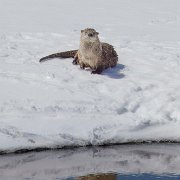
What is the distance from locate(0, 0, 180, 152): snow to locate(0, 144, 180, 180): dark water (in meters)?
0.17

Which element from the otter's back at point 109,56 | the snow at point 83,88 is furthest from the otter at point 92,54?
the snow at point 83,88

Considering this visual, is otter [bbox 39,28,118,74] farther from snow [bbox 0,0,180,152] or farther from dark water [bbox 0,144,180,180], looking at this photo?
dark water [bbox 0,144,180,180]

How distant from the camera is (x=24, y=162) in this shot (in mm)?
6953

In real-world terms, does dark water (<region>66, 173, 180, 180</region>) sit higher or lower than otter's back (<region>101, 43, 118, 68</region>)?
lower

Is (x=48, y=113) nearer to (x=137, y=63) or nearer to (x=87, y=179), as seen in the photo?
(x=87, y=179)

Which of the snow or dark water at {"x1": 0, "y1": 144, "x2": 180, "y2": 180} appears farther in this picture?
the snow

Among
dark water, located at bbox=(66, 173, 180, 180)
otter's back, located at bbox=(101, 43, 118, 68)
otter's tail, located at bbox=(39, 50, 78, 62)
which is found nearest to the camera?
dark water, located at bbox=(66, 173, 180, 180)

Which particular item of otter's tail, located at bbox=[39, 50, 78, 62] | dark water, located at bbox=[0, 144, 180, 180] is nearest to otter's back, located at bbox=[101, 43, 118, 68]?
otter's tail, located at bbox=[39, 50, 78, 62]

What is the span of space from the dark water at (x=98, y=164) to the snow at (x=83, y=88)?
17cm

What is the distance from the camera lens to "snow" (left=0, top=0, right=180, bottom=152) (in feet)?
24.6

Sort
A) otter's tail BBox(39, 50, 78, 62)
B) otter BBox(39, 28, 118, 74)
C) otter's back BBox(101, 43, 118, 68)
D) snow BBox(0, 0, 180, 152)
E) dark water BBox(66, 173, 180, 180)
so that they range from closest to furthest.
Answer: dark water BBox(66, 173, 180, 180) → snow BBox(0, 0, 180, 152) → otter BBox(39, 28, 118, 74) → otter's back BBox(101, 43, 118, 68) → otter's tail BBox(39, 50, 78, 62)

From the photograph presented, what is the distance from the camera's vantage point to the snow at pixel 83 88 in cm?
750

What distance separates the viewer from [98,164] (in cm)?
701

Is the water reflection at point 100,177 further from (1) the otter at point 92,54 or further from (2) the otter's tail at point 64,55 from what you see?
(2) the otter's tail at point 64,55
